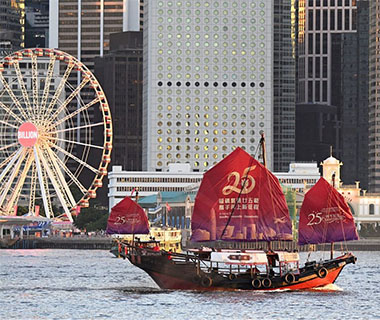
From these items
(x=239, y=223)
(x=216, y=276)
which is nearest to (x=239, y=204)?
(x=239, y=223)

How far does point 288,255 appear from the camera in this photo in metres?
124

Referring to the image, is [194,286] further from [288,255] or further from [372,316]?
[372,316]

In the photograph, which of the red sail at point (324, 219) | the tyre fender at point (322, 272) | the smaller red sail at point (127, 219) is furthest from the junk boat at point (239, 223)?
the smaller red sail at point (127, 219)

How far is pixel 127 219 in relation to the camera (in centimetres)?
17700

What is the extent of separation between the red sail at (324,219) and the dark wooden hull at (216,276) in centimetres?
244

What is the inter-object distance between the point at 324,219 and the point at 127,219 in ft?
168

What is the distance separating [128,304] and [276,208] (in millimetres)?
15911

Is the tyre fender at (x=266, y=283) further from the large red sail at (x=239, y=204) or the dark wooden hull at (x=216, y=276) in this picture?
the large red sail at (x=239, y=204)

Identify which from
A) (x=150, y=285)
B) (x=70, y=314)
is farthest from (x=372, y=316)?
(x=150, y=285)

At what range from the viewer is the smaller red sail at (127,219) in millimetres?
175750

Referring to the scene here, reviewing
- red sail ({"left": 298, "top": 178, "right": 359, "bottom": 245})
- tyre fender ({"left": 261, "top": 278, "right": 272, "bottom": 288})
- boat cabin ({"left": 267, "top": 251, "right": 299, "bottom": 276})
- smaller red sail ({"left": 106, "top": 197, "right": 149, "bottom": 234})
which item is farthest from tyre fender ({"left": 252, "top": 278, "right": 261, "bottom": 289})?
smaller red sail ({"left": 106, "top": 197, "right": 149, "bottom": 234})

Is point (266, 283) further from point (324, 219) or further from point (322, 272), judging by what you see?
point (324, 219)

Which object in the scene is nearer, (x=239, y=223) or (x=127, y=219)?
(x=239, y=223)

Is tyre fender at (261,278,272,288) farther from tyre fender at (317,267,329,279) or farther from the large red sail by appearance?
tyre fender at (317,267,329,279)
